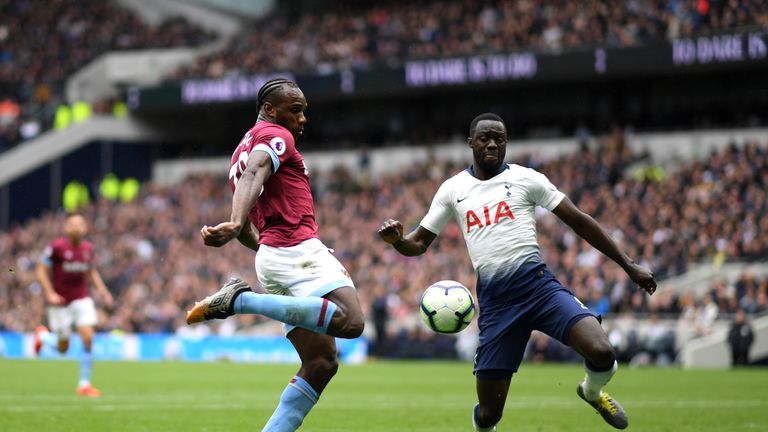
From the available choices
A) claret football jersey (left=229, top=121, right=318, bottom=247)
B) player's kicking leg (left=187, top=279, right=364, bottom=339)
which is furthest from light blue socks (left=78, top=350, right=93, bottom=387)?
player's kicking leg (left=187, top=279, right=364, bottom=339)

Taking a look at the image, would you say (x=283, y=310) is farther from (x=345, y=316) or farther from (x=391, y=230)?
(x=391, y=230)

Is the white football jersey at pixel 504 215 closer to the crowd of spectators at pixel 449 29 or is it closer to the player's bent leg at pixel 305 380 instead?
the player's bent leg at pixel 305 380

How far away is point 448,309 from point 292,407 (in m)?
1.87

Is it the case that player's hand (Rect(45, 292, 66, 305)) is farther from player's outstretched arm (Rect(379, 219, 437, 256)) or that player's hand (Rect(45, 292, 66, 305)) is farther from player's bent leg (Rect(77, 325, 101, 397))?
player's outstretched arm (Rect(379, 219, 437, 256))

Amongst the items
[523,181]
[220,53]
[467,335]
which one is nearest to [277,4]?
[220,53]

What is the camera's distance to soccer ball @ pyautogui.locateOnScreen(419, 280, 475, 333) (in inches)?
351

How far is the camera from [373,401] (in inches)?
613

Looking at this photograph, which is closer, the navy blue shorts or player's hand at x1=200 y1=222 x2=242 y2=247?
player's hand at x1=200 y1=222 x2=242 y2=247

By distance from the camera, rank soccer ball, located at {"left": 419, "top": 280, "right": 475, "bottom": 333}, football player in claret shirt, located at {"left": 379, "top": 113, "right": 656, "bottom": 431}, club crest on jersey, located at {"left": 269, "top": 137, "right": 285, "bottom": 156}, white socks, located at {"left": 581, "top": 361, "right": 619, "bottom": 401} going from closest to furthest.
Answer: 1. club crest on jersey, located at {"left": 269, "top": 137, "right": 285, "bottom": 156}
2. football player in claret shirt, located at {"left": 379, "top": 113, "right": 656, "bottom": 431}
3. white socks, located at {"left": 581, "top": 361, "right": 619, "bottom": 401}
4. soccer ball, located at {"left": 419, "top": 280, "right": 475, "bottom": 333}

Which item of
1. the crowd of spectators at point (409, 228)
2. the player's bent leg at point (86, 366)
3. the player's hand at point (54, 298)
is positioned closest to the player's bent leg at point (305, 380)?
the player's bent leg at point (86, 366)

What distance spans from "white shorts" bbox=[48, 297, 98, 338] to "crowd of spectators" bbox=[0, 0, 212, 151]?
32.6 m

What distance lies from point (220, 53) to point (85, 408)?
3565 cm

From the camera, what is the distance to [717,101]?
38.6m

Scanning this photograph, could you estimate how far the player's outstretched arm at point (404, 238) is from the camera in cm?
865
